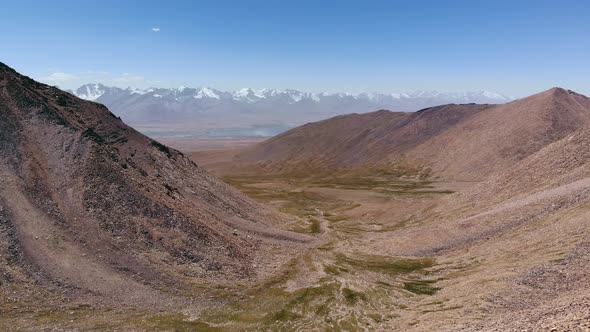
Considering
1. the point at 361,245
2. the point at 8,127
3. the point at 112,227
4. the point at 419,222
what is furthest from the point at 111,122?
the point at 419,222

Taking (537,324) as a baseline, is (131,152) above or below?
above

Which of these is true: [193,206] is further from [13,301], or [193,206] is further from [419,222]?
[419,222]

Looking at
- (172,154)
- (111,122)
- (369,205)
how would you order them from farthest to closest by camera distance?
(369,205), (172,154), (111,122)

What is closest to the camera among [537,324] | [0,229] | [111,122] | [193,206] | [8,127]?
[537,324]

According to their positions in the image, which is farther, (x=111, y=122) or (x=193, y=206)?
(x=111, y=122)

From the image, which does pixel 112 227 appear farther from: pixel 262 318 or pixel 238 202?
pixel 238 202

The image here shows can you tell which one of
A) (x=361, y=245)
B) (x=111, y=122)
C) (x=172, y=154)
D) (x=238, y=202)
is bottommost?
(x=361, y=245)

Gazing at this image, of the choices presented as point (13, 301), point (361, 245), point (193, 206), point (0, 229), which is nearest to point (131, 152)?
point (193, 206)
